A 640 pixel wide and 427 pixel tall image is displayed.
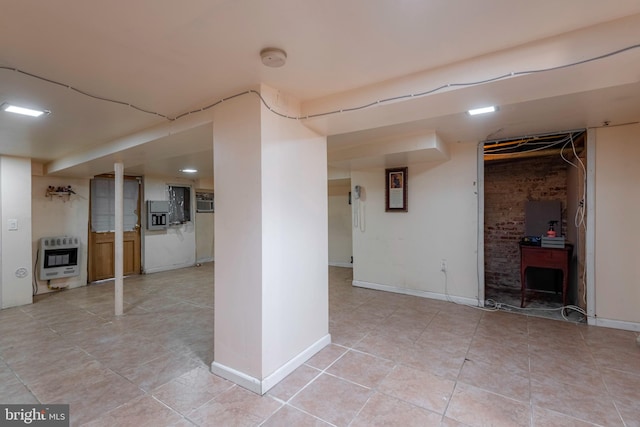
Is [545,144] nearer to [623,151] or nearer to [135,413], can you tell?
[623,151]

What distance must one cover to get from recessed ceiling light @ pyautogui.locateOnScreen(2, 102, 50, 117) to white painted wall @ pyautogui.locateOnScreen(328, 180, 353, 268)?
501cm

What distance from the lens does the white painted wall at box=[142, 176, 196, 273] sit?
6180 mm

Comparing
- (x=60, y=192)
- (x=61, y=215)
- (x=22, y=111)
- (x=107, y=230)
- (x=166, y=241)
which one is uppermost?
(x=22, y=111)

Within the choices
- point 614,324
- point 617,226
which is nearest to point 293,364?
point 614,324

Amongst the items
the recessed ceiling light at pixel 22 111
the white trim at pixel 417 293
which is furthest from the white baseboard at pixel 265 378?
the recessed ceiling light at pixel 22 111

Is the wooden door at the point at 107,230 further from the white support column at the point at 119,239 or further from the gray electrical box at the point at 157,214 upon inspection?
the white support column at the point at 119,239

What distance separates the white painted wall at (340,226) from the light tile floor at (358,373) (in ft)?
10.3

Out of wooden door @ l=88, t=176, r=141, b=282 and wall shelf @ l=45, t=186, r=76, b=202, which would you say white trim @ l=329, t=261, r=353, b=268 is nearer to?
wooden door @ l=88, t=176, r=141, b=282

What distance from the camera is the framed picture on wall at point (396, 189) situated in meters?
4.35

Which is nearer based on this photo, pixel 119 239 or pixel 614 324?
pixel 614 324

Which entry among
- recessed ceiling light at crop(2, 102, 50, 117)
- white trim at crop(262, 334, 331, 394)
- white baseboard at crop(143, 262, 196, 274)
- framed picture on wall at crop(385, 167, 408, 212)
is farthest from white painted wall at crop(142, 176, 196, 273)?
white trim at crop(262, 334, 331, 394)

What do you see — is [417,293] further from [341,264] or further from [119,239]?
[119,239]

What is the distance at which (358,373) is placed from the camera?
2.26 m

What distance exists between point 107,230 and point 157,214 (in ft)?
2.99
